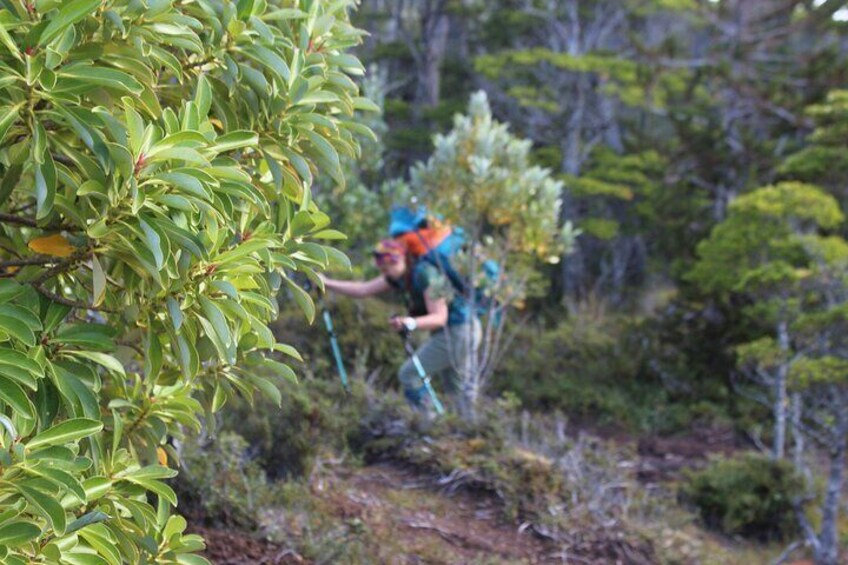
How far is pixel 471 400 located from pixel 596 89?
12282 millimetres

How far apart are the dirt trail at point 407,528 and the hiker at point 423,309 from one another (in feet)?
3.03

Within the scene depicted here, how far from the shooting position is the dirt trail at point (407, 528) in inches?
187

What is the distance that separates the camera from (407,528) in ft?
18.4

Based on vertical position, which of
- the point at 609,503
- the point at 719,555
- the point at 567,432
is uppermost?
the point at 609,503

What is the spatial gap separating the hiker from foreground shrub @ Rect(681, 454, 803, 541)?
8.15 feet

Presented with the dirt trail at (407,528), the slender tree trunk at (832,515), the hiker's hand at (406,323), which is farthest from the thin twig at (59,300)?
the slender tree trunk at (832,515)

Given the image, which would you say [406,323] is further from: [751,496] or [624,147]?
[624,147]

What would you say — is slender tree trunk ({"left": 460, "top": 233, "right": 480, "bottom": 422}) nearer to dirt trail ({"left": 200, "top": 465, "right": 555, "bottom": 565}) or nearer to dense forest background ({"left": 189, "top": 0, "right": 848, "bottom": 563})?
dense forest background ({"left": 189, "top": 0, "right": 848, "bottom": 563})

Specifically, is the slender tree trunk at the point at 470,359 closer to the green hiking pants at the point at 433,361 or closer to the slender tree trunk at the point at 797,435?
the green hiking pants at the point at 433,361

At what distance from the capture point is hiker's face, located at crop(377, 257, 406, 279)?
7055 mm

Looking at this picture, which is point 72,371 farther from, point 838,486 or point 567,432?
point 567,432

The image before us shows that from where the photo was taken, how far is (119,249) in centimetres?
226

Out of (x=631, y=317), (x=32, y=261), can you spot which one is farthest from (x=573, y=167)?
(x=32, y=261)

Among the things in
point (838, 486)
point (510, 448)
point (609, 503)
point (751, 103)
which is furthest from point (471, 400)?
point (751, 103)
